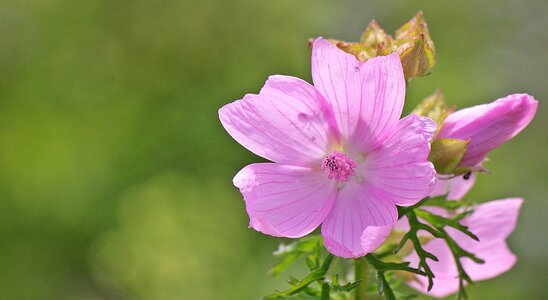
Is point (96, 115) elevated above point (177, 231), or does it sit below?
above

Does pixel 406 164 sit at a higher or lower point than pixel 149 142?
lower

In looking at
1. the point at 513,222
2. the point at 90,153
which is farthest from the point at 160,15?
the point at 513,222

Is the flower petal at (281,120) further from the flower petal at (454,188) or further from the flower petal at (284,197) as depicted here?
the flower petal at (454,188)

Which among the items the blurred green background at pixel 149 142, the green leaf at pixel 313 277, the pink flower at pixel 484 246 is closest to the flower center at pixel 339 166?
the green leaf at pixel 313 277

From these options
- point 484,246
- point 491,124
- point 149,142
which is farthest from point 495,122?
point 149,142

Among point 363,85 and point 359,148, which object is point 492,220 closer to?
point 359,148

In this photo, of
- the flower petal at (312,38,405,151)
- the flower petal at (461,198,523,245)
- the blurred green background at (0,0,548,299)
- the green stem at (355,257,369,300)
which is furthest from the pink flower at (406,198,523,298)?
the blurred green background at (0,0,548,299)

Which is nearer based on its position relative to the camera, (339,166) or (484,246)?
(339,166)

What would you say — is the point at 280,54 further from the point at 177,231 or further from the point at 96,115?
the point at 177,231
